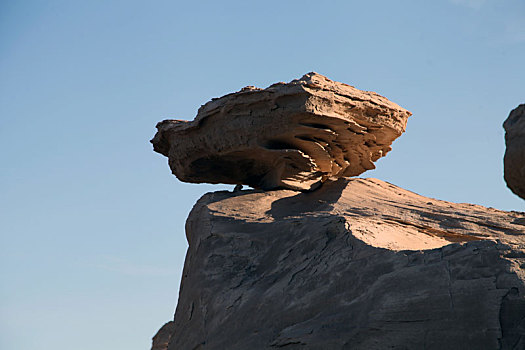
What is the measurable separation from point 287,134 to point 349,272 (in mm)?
3144

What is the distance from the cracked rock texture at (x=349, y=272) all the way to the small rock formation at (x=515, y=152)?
3.06 ft

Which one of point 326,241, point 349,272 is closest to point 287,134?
point 326,241

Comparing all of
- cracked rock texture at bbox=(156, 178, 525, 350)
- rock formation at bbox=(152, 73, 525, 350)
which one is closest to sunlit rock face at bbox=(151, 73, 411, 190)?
rock formation at bbox=(152, 73, 525, 350)

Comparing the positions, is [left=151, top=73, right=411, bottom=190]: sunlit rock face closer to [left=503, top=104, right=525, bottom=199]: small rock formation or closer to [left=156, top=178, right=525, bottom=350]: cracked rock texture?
[left=156, top=178, right=525, bottom=350]: cracked rock texture

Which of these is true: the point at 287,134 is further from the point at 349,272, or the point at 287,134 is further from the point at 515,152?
the point at 515,152

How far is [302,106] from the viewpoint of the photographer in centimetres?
880

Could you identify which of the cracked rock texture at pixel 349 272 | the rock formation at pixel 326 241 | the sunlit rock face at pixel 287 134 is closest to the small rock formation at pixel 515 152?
the rock formation at pixel 326 241

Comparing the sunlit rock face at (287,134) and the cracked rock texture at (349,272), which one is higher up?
the sunlit rock face at (287,134)

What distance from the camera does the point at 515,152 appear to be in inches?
197

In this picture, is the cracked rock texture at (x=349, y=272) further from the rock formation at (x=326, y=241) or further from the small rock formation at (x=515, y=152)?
the small rock formation at (x=515, y=152)

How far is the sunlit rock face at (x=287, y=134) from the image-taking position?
9.03 metres

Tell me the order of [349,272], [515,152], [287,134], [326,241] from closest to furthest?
[515,152] < [349,272] < [326,241] < [287,134]

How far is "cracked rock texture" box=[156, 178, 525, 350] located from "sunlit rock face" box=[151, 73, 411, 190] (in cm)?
52

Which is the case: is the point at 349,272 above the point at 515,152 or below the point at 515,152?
below
